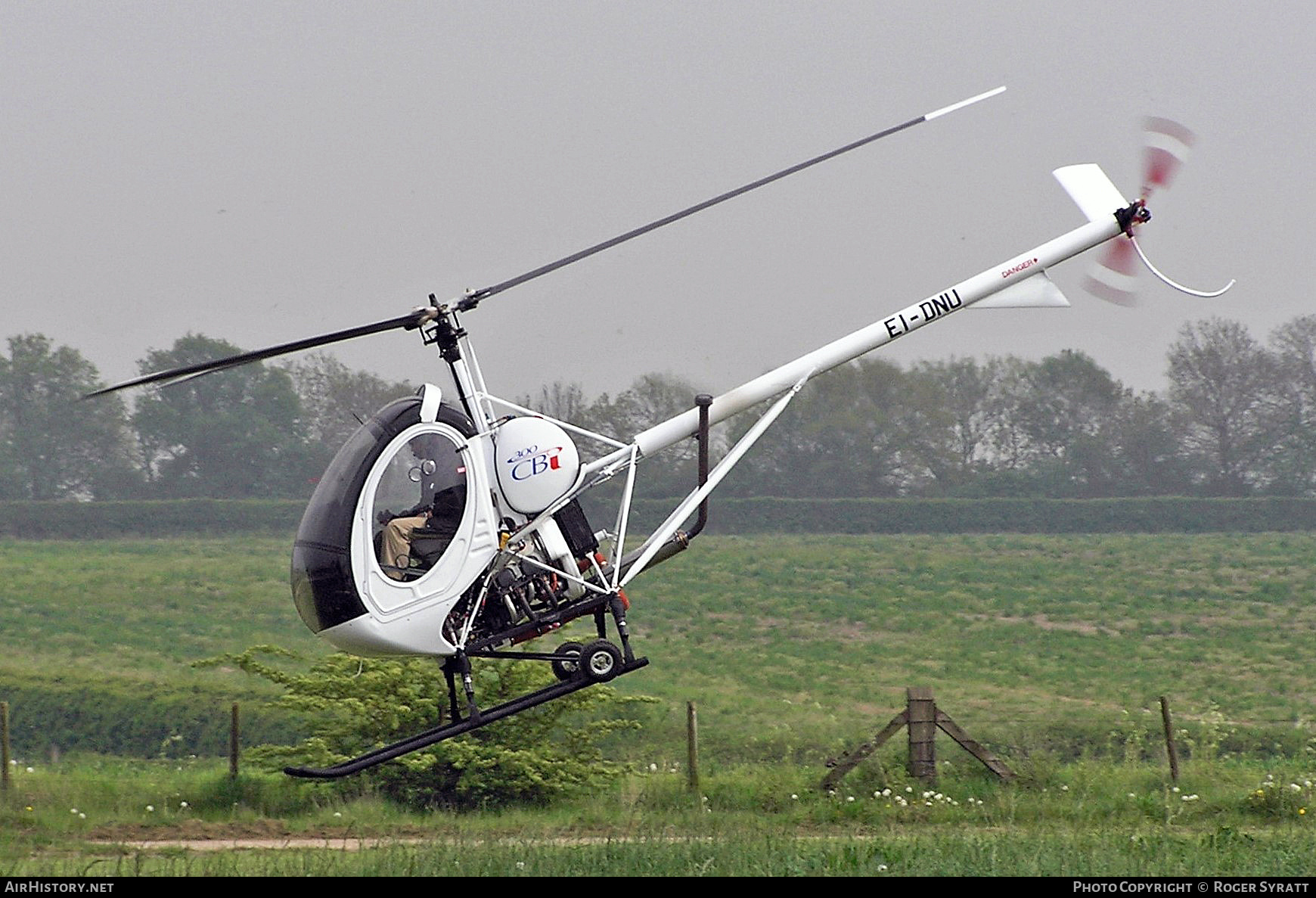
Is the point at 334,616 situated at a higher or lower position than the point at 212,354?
lower

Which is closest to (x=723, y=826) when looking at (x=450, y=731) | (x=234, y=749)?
(x=450, y=731)

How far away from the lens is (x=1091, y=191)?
13977 millimetres

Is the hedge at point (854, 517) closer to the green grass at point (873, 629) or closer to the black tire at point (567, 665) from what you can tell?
the green grass at point (873, 629)

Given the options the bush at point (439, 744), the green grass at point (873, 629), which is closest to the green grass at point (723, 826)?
the bush at point (439, 744)

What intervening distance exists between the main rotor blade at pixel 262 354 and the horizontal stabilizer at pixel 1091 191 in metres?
6.48

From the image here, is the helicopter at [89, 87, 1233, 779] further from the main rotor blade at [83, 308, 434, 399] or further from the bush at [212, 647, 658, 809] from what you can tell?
the bush at [212, 647, 658, 809]

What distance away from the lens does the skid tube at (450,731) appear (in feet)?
34.9

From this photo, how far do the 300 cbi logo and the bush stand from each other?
5.61 meters

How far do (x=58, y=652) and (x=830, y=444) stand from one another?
2602 centimetres

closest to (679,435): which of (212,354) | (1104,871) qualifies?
(1104,871)

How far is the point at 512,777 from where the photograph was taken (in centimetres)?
1639

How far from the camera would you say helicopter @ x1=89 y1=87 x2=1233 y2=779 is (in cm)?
1072

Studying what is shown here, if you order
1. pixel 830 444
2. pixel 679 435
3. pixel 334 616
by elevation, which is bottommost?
pixel 334 616
